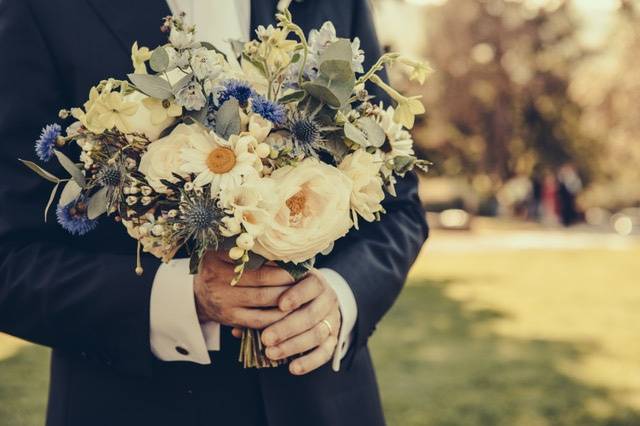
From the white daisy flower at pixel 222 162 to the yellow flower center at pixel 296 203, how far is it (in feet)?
0.53

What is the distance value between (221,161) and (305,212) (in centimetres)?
26

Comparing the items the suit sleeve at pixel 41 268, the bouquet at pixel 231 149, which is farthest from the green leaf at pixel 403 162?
the suit sleeve at pixel 41 268

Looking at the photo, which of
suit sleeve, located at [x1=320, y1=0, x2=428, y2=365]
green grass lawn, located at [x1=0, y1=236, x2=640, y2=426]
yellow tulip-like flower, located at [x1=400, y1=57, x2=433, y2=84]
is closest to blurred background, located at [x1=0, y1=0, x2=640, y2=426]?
green grass lawn, located at [x1=0, y1=236, x2=640, y2=426]

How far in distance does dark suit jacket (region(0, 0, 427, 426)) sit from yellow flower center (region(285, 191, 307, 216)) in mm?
446

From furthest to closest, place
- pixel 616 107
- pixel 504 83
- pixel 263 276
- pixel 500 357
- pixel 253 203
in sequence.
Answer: pixel 504 83, pixel 616 107, pixel 500 357, pixel 263 276, pixel 253 203

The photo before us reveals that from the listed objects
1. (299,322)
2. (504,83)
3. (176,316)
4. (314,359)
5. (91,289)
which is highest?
(91,289)

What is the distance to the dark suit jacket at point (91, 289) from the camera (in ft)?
6.51

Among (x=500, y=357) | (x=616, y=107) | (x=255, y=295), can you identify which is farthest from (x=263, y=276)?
(x=616, y=107)

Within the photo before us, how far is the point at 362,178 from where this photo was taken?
183 centimetres

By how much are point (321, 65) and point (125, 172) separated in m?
0.50

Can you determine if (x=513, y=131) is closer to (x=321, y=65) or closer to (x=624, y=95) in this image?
(x=624, y=95)

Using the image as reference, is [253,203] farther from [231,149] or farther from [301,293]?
[301,293]

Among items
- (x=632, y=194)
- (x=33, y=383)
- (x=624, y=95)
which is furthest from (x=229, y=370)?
(x=632, y=194)

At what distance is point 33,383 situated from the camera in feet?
22.3
